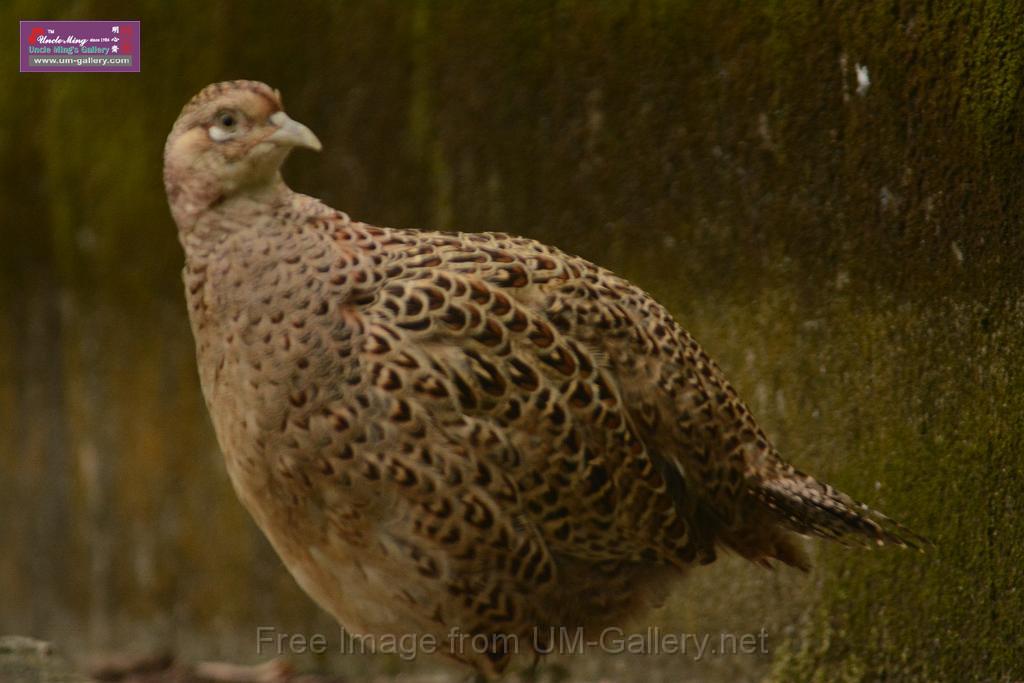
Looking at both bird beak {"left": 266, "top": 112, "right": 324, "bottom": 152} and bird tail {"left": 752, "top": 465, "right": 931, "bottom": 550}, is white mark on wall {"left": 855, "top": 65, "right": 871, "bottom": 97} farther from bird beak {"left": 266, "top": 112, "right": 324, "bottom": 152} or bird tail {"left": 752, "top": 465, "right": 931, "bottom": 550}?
bird beak {"left": 266, "top": 112, "right": 324, "bottom": 152}

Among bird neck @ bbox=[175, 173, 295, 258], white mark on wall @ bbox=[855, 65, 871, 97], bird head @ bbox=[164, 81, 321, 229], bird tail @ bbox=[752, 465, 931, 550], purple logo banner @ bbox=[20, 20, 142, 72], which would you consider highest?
purple logo banner @ bbox=[20, 20, 142, 72]

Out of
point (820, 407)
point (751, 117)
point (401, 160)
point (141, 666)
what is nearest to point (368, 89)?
point (401, 160)

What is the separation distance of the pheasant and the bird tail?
1.14ft

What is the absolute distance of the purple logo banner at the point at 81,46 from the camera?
167 inches

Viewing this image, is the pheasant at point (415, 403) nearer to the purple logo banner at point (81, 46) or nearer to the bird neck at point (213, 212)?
the bird neck at point (213, 212)

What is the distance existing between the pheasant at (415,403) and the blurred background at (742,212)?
73 centimetres

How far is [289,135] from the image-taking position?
2.96 m

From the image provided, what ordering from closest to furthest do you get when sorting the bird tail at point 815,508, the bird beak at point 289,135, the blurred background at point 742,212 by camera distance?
the bird beak at point 289,135
the bird tail at point 815,508
the blurred background at point 742,212

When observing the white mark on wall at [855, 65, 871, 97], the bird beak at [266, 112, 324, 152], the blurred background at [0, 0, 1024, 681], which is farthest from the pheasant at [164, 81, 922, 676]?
the white mark on wall at [855, 65, 871, 97]

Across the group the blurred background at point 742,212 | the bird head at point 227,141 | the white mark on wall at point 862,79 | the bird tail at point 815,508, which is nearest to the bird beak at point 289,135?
the bird head at point 227,141

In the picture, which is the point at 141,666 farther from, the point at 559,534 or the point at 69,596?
the point at 559,534

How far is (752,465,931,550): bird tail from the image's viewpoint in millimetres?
3473

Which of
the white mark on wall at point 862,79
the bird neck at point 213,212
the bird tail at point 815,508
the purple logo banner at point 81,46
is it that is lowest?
the bird tail at point 815,508

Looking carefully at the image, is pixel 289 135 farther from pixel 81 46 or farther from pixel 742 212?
pixel 81 46
